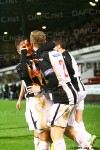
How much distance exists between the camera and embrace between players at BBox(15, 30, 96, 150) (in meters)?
5.70

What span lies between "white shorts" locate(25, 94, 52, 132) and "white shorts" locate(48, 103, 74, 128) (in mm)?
392

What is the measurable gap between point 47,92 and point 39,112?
303 millimetres

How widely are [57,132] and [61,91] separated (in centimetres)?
53

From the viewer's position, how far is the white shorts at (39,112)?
20.2ft

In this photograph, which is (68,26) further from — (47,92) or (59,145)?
(59,145)

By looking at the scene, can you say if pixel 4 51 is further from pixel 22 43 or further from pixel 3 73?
pixel 22 43

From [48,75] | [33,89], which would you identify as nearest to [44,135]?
[33,89]

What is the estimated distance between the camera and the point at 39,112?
6.20m

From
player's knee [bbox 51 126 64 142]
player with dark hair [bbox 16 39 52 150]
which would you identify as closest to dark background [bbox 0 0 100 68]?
player with dark hair [bbox 16 39 52 150]

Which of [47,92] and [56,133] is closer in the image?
[56,133]

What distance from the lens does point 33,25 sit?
142 feet

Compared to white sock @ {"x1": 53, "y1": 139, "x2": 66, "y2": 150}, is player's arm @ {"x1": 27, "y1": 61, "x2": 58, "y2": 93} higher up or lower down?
higher up

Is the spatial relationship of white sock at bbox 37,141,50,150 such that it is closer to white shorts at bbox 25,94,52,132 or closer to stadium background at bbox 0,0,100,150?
white shorts at bbox 25,94,52,132

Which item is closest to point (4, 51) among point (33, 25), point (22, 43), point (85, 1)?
point (33, 25)
